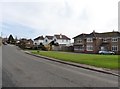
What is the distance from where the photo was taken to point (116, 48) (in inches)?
2805

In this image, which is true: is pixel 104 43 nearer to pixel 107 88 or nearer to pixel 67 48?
pixel 67 48

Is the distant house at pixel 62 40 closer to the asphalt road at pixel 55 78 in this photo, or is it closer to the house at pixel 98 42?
the house at pixel 98 42

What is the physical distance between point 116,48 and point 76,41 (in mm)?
21577

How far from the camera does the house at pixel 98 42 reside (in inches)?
2842

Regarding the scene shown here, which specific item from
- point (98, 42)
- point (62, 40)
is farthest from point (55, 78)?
point (62, 40)

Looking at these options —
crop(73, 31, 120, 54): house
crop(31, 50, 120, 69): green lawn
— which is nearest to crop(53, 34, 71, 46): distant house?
crop(73, 31, 120, 54): house

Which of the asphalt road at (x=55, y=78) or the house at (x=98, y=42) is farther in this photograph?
the house at (x=98, y=42)

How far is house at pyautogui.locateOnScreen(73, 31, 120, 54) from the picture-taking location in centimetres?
7219

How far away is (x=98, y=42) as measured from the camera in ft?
254

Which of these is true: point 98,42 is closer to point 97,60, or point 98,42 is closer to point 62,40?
point 62,40

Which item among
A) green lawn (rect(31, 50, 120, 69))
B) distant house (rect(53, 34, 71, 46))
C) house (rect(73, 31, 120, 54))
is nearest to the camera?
green lawn (rect(31, 50, 120, 69))

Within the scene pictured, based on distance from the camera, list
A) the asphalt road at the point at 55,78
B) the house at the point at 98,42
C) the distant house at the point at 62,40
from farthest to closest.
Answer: the distant house at the point at 62,40 → the house at the point at 98,42 → the asphalt road at the point at 55,78

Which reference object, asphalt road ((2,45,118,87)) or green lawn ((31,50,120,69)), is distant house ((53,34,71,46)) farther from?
asphalt road ((2,45,118,87))

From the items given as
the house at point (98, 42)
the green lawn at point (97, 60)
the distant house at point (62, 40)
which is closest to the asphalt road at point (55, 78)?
the green lawn at point (97, 60)
